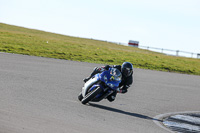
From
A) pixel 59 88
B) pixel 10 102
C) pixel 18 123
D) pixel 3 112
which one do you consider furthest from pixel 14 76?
pixel 18 123

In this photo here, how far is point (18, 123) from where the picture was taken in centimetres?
643

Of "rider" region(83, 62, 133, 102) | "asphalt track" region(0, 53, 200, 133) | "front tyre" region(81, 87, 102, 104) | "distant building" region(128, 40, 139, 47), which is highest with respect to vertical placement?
"distant building" region(128, 40, 139, 47)

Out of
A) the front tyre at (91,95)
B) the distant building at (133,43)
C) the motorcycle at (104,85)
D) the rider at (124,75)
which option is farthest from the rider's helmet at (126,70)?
the distant building at (133,43)

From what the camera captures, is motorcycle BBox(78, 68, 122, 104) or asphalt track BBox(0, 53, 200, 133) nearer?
asphalt track BBox(0, 53, 200, 133)

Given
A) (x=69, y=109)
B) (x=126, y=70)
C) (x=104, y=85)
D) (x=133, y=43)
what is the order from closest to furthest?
(x=69, y=109) < (x=104, y=85) < (x=126, y=70) < (x=133, y=43)

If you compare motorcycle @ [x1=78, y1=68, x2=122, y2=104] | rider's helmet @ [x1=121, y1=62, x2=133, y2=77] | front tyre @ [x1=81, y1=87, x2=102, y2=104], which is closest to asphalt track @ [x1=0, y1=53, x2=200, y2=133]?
front tyre @ [x1=81, y1=87, x2=102, y2=104]

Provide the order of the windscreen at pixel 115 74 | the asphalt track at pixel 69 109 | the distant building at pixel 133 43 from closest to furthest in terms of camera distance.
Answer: the asphalt track at pixel 69 109, the windscreen at pixel 115 74, the distant building at pixel 133 43

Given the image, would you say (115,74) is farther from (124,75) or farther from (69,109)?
(69,109)

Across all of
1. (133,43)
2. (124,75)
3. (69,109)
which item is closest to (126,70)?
(124,75)

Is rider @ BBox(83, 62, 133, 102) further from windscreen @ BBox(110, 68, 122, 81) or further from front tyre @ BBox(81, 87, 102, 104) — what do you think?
front tyre @ BBox(81, 87, 102, 104)

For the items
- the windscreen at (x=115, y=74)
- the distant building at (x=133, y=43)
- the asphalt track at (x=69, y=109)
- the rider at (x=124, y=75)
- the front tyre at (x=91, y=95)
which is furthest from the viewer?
the distant building at (x=133, y=43)

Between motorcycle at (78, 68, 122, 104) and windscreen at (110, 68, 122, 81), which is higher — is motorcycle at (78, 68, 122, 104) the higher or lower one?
the lower one

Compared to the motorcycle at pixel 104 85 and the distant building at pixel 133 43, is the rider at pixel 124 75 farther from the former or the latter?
the distant building at pixel 133 43

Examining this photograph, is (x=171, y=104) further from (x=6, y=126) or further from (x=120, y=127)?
(x=6, y=126)
